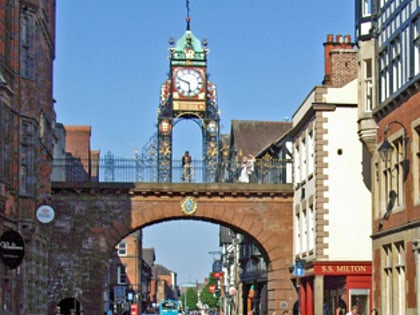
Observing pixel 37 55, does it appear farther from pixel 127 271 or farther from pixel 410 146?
pixel 127 271

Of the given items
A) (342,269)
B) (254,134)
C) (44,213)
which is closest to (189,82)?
(342,269)

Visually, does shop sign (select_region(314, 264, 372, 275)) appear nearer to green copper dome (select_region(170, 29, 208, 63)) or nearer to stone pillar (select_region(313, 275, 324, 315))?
stone pillar (select_region(313, 275, 324, 315))

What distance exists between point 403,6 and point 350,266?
13.6 meters

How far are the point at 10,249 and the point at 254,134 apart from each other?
4620cm

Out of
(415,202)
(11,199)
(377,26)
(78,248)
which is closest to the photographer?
(415,202)

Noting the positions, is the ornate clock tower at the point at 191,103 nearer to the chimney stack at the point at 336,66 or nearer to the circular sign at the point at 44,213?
the chimney stack at the point at 336,66

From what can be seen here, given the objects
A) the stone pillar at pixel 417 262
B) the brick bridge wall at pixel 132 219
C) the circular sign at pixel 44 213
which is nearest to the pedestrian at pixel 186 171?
the brick bridge wall at pixel 132 219

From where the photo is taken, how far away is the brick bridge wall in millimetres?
45656

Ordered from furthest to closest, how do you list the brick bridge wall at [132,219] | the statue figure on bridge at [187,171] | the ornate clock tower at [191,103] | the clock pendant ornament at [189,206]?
the ornate clock tower at [191,103] < the statue figure on bridge at [187,171] < the clock pendant ornament at [189,206] < the brick bridge wall at [132,219]

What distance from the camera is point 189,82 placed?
50.0 m

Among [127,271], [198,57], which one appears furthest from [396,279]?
[127,271]

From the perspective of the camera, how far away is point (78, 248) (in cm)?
4575

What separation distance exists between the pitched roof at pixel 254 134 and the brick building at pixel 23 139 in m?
31.8

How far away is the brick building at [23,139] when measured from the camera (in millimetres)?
28516
